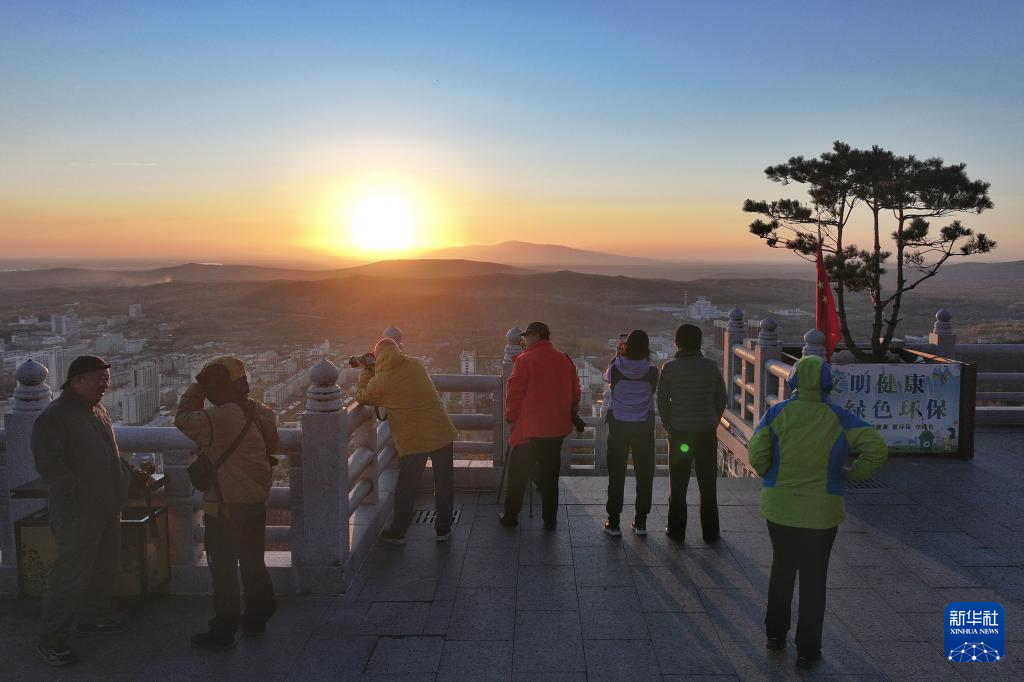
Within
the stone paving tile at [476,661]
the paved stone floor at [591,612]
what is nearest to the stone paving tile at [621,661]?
the paved stone floor at [591,612]

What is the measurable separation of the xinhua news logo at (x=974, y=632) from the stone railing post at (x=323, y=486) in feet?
14.9

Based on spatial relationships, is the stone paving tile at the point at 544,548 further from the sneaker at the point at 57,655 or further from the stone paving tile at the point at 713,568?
the sneaker at the point at 57,655

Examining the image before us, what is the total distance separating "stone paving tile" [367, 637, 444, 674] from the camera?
4.75 metres

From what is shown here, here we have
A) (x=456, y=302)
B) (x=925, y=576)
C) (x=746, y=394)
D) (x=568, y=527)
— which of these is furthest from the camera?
(x=456, y=302)

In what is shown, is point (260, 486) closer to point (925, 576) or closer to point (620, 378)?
point (620, 378)

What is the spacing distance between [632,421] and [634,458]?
1.38ft

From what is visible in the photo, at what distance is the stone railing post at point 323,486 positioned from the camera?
576 cm

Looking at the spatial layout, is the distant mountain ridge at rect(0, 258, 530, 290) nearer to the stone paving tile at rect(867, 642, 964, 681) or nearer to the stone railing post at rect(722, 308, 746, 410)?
the stone railing post at rect(722, 308, 746, 410)

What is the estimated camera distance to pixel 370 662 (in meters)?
4.83

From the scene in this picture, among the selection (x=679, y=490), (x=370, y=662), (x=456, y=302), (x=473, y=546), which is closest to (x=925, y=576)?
(x=679, y=490)

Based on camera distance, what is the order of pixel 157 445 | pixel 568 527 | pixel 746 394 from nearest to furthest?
pixel 157 445, pixel 568 527, pixel 746 394

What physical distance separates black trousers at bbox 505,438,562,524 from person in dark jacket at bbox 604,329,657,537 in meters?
0.57

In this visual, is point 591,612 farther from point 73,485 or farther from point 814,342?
point 814,342

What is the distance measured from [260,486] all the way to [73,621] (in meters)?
1.53
